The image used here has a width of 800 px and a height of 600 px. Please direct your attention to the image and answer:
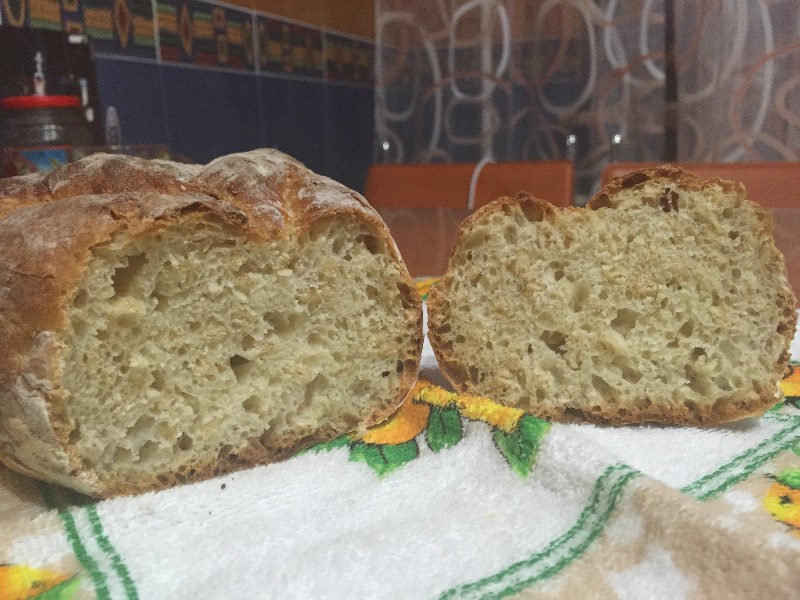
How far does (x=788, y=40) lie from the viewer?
122 inches

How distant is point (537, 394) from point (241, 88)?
2.91 meters

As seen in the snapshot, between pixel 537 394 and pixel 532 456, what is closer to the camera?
pixel 532 456

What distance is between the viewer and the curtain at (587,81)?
322cm

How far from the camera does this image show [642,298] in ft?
4.29

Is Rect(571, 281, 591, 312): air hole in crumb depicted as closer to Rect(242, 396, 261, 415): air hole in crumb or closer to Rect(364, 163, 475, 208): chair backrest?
Rect(242, 396, 261, 415): air hole in crumb

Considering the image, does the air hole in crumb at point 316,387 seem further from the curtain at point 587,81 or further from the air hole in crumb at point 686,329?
the curtain at point 587,81

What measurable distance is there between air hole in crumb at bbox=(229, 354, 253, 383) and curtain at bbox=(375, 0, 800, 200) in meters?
3.03

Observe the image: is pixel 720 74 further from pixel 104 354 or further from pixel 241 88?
pixel 104 354

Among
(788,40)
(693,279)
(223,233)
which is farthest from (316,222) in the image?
(788,40)

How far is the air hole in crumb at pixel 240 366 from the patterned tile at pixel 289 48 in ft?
9.65

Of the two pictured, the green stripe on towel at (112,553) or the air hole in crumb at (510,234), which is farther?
the air hole in crumb at (510,234)

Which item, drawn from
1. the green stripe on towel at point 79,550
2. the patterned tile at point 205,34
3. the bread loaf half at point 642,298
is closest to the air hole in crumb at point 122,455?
the green stripe on towel at point 79,550

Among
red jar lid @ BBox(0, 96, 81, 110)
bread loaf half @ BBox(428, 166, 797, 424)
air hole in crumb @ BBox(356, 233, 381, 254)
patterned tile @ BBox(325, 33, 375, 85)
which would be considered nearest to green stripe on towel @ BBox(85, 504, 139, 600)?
air hole in crumb @ BBox(356, 233, 381, 254)

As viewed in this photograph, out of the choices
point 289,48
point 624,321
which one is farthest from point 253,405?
point 289,48
